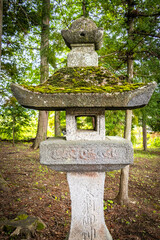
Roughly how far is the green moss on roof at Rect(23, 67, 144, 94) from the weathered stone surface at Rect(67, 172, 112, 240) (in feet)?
4.68

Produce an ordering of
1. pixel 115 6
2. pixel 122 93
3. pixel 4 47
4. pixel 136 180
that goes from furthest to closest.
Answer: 1. pixel 4 47
2. pixel 136 180
3. pixel 115 6
4. pixel 122 93

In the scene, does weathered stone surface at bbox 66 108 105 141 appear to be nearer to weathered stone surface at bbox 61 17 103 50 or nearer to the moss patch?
weathered stone surface at bbox 61 17 103 50

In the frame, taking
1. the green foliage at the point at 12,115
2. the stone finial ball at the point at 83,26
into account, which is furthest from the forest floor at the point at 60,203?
the stone finial ball at the point at 83,26

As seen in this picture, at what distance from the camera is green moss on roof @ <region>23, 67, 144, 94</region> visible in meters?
1.93

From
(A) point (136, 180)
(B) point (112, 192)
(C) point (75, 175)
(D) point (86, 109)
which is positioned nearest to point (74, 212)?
(C) point (75, 175)

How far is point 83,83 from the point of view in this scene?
6.99 ft

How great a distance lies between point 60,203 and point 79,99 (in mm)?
3339

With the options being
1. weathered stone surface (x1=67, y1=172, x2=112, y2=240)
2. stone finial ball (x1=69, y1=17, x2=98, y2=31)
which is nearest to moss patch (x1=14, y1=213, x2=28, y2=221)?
weathered stone surface (x1=67, y1=172, x2=112, y2=240)

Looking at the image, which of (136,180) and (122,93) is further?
(136,180)

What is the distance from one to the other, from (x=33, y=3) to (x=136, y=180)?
7264 mm

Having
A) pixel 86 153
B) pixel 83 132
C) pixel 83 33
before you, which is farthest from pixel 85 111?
pixel 83 33

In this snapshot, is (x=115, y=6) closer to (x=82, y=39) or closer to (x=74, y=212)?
(x=82, y=39)

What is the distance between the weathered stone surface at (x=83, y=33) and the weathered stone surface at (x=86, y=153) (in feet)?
5.60

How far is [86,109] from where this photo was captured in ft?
7.46
